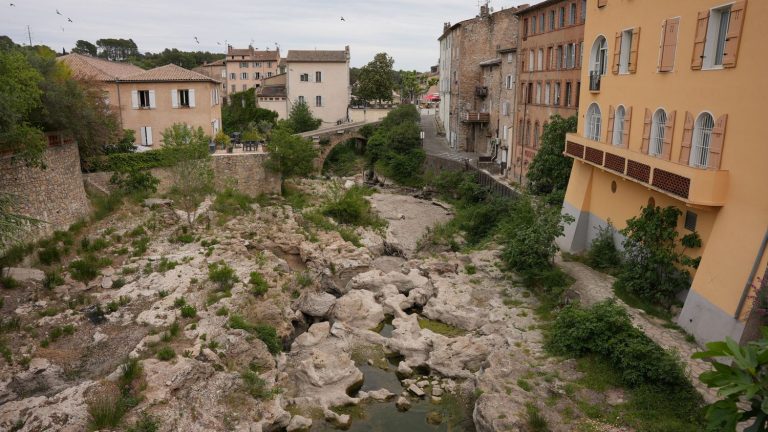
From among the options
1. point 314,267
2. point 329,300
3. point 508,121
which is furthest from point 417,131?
point 329,300

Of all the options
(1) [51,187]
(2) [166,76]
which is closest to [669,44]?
(1) [51,187]

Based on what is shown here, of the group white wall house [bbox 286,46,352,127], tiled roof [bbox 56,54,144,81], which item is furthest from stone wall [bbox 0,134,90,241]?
white wall house [bbox 286,46,352,127]

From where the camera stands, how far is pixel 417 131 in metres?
53.7

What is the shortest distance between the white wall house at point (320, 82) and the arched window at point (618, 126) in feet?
141

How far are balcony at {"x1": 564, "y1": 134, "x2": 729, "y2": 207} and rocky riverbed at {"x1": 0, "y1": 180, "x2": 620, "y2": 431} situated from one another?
6127 mm

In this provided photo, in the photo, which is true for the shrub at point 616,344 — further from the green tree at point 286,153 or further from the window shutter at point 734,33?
the green tree at point 286,153

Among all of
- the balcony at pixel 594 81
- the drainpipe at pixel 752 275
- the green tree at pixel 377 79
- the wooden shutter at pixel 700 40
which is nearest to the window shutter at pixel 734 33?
the wooden shutter at pixel 700 40

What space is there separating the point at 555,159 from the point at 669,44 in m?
13.1

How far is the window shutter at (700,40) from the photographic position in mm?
16891

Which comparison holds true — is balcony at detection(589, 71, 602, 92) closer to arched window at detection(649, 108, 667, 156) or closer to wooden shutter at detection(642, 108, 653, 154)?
wooden shutter at detection(642, 108, 653, 154)

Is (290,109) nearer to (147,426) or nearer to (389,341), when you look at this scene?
(389,341)

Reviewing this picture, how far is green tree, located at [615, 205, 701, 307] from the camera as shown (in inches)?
741

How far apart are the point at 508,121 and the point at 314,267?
24149mm

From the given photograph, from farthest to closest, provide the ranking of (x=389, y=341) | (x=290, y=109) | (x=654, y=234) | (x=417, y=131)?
(x=290, y=109), (x=417, y=131), (x=389, y=341), (x=654, y=234)
